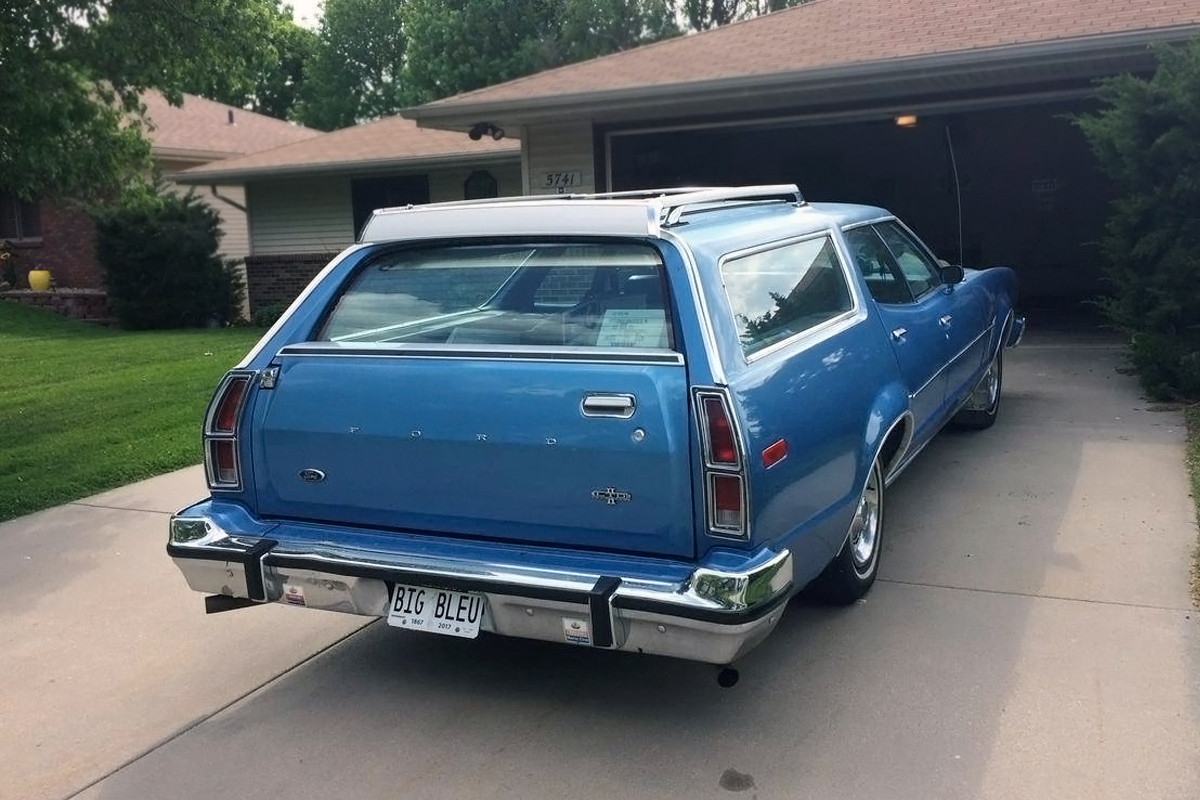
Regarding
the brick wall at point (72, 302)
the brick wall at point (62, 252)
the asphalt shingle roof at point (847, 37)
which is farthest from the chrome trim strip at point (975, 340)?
the brick wall at point (62, 252)

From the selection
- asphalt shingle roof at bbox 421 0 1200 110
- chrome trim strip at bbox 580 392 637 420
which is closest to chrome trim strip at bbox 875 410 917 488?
chrome trim strip at bbox 580 392 637 420

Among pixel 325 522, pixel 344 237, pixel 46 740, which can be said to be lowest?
pixel 46 740

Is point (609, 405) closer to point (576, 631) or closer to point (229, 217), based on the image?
point (576, 631)

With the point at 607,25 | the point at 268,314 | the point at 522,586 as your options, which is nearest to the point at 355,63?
the point at 607,25

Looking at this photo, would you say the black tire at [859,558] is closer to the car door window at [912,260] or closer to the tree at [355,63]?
the car door window at [912,260]

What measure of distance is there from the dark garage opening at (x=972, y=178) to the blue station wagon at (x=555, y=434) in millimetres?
13443

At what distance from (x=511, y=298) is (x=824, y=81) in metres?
7.61

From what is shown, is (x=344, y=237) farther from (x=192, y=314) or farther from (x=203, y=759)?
(x=203, y=759)

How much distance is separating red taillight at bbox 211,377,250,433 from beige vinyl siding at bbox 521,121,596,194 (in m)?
9.98

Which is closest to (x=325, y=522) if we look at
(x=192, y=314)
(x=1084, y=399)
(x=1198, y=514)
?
(x=1198, y=514)

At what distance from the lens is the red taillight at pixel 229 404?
13.3 ft

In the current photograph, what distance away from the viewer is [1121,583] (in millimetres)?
4738

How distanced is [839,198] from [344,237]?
334 inches

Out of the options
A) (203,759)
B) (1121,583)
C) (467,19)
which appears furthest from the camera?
(467,19)
